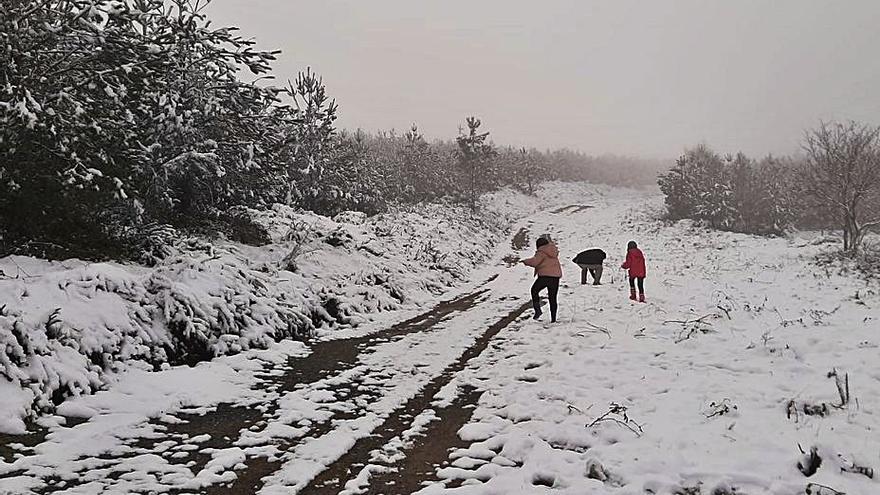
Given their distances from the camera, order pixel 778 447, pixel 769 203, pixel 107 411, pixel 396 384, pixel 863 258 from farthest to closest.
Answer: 1. pixel 769 203
2. pixel 863 258
3. pixel 396 384
4. pixel 107 411
5. pixel 778 447

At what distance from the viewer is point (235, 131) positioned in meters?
13.3

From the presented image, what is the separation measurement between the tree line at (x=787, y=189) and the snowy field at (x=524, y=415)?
18.0 metres

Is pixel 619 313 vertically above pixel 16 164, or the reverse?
pixel 16 164

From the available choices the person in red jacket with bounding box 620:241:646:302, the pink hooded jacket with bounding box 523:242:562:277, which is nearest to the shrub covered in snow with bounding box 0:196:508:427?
the pink hooded jacket with bounding box 523:242:562:277

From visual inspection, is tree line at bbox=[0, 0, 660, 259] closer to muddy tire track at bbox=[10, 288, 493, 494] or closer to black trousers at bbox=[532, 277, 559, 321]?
muddy tire track at bbox=[10, 288, 493, 494]

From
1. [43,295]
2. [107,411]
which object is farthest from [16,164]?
[107,411]

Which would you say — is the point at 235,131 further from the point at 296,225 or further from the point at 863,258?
the point at 863,258

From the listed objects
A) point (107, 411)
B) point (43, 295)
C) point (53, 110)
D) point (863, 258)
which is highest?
point (53, 110)

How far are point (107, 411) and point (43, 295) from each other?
2.11 meters

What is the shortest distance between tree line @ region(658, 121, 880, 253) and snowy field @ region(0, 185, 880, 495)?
17990 mm

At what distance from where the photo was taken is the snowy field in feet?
15.0

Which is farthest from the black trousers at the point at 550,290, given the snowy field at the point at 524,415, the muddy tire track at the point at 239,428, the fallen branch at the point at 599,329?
the muddy tire track at the point at 239,428

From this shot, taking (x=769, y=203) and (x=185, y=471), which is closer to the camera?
(x=185, y=471)

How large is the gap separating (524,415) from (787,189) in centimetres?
5144
